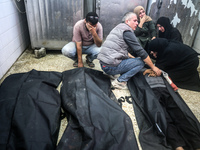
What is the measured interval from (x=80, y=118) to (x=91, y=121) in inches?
4.5

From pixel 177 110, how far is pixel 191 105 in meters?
0.51

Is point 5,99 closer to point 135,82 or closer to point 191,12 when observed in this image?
point 135,82

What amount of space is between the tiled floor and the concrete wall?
131 millimetres

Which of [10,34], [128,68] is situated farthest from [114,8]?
[10,34]

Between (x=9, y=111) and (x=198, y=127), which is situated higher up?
(x=9, y=111)

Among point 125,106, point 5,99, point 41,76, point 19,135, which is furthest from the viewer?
point 41,76

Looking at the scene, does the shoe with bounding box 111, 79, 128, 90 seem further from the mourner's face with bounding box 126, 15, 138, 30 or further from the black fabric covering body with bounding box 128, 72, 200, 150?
the mourner's face with bounding box 126, 15, 138, 30

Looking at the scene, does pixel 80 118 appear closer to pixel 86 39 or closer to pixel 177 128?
pixel 177 128

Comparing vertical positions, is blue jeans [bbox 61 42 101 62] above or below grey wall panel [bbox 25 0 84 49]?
below

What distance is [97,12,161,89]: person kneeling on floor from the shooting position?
1.97m

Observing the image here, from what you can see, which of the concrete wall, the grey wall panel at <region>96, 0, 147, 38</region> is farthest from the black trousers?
the concrete wall

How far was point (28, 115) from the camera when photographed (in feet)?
4.64

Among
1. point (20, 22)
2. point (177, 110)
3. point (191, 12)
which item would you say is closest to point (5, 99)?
point (177, 110)

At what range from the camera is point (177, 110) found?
168 centimetres
